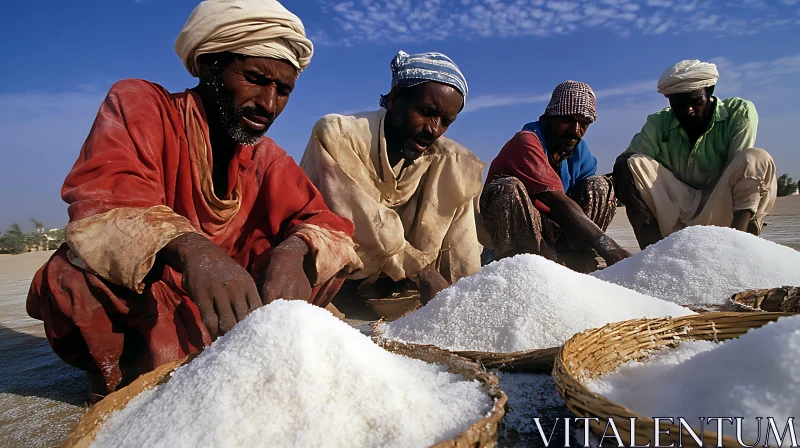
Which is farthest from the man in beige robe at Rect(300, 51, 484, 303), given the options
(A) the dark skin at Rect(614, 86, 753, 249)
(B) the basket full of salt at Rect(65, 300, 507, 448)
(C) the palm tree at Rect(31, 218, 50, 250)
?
(C) the palm tree at Rect(31, 218, 50, 250)

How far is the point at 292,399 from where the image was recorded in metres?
0.94

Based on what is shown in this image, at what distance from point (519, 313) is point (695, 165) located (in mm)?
3052

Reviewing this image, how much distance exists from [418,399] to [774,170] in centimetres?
353

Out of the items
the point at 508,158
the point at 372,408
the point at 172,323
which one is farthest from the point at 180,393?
the point at 508,158

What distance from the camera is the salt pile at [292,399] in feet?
2.91

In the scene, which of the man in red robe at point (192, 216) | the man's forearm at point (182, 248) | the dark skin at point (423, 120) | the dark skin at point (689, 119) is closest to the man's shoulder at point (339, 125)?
the dark skin at point (423, 120)

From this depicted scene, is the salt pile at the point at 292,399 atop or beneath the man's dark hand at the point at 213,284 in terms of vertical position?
beneath

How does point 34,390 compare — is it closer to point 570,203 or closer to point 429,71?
point 429,71

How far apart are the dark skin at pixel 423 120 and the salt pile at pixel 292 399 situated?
5.04 feet

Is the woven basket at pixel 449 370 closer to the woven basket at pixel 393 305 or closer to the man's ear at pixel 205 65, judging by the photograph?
the man's ear at pixel 205 65

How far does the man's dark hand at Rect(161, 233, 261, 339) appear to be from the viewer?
120cm

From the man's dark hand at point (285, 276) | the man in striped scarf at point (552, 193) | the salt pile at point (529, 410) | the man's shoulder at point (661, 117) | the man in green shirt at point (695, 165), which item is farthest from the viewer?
the man's shoulder at point (661, 117)

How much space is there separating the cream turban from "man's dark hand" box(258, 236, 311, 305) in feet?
2.37

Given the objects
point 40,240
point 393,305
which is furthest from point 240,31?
point 40,240
